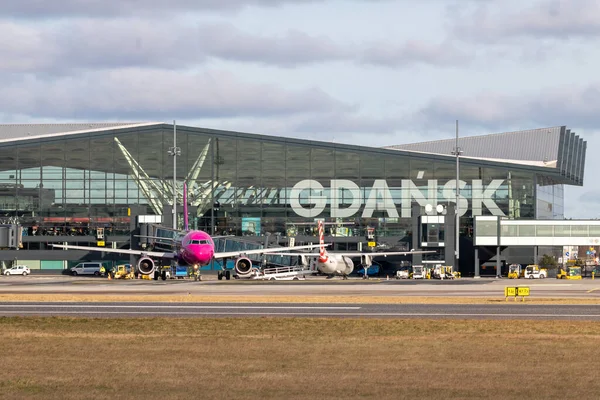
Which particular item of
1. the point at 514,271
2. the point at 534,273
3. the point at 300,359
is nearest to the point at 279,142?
the point at 514,271

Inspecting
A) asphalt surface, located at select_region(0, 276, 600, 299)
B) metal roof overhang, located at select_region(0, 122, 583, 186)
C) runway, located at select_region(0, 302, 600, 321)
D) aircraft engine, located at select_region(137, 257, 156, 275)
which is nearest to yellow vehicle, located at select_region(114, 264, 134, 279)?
metal roof overhang, located at select_region(0, 122, 583, 186)

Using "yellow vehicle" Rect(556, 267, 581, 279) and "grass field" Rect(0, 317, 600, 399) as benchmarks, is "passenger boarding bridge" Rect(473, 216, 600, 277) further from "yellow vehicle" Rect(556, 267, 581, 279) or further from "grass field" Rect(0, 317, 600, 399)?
"grass field" Rect(0, 317, 600, 399)

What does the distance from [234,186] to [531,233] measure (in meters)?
46.6

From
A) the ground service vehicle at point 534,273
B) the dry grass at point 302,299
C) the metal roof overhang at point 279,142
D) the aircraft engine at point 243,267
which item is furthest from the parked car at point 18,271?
the dry grass at point 302,299

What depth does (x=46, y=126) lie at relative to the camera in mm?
181500

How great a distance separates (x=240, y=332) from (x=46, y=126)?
151469 mm

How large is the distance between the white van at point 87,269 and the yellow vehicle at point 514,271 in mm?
60480

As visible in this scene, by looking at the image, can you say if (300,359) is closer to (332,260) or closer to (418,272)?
(332,260)

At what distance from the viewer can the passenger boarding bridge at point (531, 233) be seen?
13962 centimetres

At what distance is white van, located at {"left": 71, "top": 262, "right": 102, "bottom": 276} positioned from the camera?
13862 centimetres

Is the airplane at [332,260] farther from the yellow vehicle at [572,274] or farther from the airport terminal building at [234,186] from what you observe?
the airport terminal building at [234,186]

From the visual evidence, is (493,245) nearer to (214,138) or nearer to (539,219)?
(539,219)

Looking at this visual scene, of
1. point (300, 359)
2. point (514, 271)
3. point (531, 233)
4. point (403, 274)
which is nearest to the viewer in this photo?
point (300, 359)

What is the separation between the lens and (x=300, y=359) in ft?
99.5
